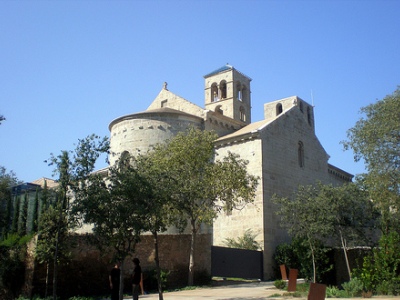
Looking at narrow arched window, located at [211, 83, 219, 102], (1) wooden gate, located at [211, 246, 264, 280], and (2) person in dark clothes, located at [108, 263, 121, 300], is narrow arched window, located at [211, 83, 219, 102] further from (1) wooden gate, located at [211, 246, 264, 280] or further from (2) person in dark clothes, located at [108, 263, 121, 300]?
(2) person in dark clothes, located at [108, 263, 121, 300]

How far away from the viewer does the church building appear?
25.5 metres

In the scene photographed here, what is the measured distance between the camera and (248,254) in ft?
77.6

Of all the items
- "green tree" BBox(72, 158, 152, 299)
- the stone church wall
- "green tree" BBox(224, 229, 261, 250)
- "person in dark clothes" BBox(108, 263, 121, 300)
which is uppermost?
the stone church wall

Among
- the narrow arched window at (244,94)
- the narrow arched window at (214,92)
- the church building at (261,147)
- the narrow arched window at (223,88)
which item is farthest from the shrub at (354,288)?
the narrow arched window at (214,92)

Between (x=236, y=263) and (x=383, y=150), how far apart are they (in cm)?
1010

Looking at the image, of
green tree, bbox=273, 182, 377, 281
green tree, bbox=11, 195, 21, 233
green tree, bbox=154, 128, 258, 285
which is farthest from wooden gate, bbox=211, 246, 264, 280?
green tree, bbox=11, 195, 21, 233

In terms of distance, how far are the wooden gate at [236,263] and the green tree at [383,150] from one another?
839 cm

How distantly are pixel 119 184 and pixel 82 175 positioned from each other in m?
1.49

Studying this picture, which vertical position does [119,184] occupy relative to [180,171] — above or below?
below

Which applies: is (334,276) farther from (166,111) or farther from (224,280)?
(166,111)

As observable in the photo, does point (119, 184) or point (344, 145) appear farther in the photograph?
point (344, 145)

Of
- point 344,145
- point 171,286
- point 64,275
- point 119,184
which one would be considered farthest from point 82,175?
point 344,145

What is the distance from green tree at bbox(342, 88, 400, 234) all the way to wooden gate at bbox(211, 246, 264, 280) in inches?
330

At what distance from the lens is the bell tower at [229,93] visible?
38844 mm
